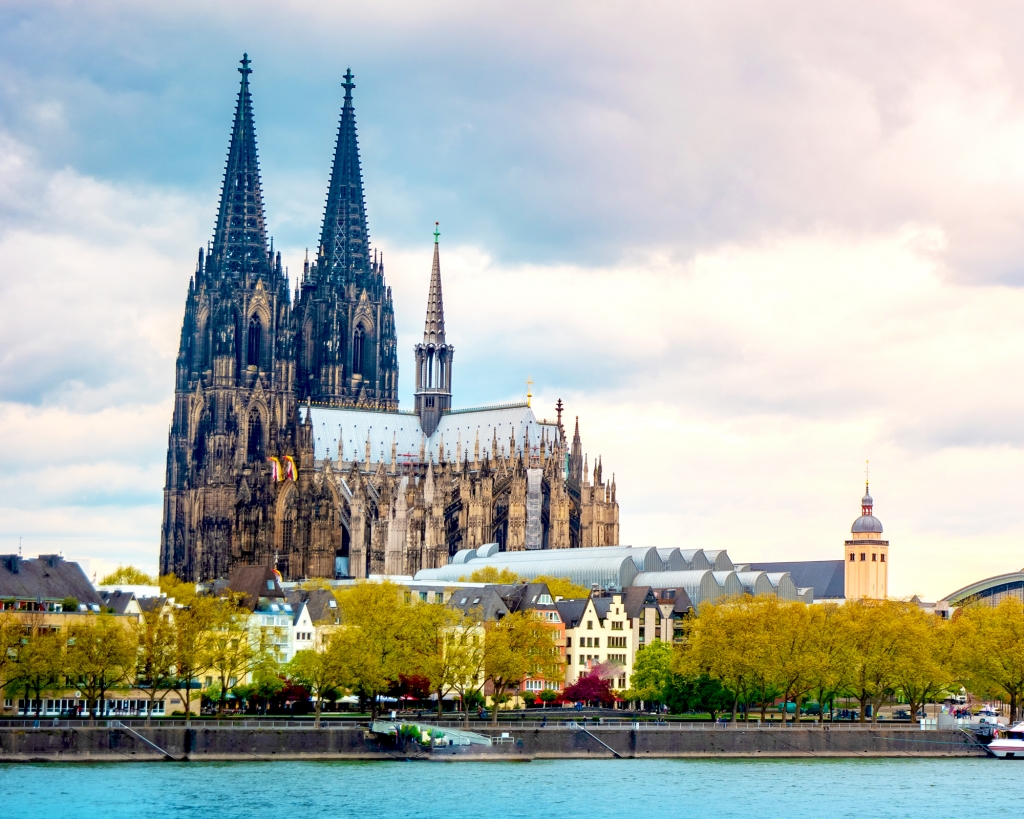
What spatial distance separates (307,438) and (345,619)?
7956cm

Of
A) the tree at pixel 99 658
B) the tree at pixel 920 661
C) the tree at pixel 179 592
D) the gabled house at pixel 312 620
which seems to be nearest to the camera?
the tree at pixel 99 658

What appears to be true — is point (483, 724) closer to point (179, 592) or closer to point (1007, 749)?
point (1007, 749)

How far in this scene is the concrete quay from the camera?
88.9 m

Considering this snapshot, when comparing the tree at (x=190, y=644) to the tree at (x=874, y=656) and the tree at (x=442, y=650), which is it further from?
the tree at (x=874, y=656)

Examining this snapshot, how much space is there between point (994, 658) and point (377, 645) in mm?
37699

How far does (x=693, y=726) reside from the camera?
10688cm

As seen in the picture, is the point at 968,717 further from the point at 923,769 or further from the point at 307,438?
the point at 307,438

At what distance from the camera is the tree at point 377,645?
343 feet

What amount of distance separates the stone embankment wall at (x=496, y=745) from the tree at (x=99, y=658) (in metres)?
7.20

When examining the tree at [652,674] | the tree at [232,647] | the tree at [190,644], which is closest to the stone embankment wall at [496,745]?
the tree at [190,644]

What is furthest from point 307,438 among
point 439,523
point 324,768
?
point 324,768

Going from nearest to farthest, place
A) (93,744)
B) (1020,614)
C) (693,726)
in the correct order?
(93,744), (693,726), (1020,614)

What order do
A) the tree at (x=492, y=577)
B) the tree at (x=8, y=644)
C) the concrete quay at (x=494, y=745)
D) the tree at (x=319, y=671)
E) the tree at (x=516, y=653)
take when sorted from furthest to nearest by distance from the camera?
the tree at (x=492, y=577)
the tree at (x=516, y=653)
the tree at (x=319, y=671)
the tree at (x=8, y=644)
the concrete quay at (x=494, y=745)

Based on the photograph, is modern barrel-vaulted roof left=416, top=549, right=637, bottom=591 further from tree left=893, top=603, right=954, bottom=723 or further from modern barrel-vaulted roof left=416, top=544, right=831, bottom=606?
tree left=893, top=603, right=954, bottom=723
